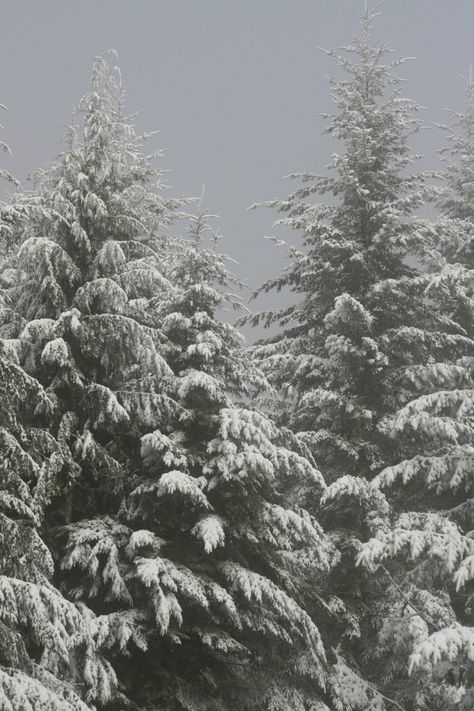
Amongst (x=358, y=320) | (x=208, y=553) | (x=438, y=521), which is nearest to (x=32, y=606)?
(x=208, y=553)

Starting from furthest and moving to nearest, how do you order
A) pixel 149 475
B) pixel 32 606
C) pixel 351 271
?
pixel 351 271, pixel 149 475, pixel 32 606

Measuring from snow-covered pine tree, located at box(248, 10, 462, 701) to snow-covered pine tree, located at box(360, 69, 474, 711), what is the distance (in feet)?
1.21

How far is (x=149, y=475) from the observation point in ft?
40.3

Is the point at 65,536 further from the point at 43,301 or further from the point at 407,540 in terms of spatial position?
the point at 407,540

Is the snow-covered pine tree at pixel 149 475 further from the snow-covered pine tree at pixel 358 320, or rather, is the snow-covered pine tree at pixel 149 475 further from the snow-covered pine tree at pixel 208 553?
the snow-covered pine tree at pixel 358 320

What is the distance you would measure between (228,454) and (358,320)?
5.79 meters

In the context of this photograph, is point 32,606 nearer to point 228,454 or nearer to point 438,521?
point 228,454

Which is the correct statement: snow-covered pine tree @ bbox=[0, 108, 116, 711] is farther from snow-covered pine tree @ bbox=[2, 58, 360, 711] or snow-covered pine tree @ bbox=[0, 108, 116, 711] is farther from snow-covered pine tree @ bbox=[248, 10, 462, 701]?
snow-covered pine tree @ bbox=[248, 10, 462, 701]

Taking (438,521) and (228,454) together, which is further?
(228,454)

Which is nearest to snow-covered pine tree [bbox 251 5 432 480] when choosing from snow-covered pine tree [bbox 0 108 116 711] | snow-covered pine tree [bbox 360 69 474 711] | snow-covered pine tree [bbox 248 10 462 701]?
snow-covered pine tree [bbox 248 10 462 701]

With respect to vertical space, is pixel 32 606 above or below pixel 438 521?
below

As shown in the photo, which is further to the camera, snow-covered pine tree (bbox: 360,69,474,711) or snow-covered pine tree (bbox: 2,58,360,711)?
snow-covered pine tree (bbox: 2,58,360,711)

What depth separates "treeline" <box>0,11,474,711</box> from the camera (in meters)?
9.52

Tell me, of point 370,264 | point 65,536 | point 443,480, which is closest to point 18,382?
point 65,536
